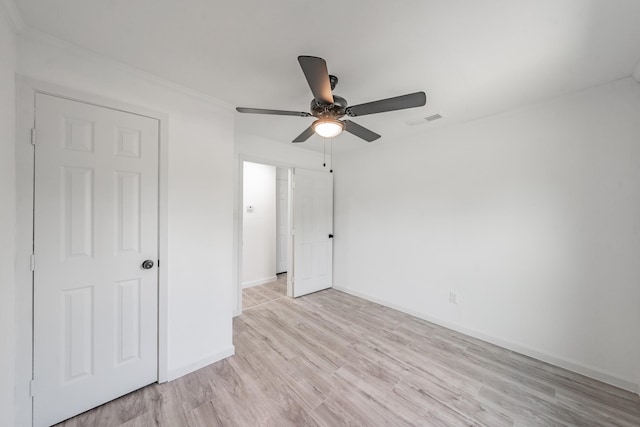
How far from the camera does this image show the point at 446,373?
2.03m

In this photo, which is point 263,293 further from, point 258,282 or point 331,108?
point 331,108

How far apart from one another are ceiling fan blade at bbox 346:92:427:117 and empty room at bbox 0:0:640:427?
0.01 metres

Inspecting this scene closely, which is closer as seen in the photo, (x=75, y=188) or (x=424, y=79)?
(x=75, y=188)

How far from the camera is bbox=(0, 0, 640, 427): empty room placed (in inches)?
52.8

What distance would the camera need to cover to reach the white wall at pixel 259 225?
4402mm

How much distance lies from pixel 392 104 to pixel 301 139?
1.02m

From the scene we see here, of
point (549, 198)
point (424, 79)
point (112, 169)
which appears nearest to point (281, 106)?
point (424, 79)

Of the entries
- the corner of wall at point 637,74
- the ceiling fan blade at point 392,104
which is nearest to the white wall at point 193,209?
the ceiling fan blade at point 392,104

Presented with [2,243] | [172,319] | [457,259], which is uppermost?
[2,243]

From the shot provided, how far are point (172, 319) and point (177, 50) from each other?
2.03 metres

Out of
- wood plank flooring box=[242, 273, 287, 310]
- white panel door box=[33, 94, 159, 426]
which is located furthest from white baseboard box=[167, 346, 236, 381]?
wood plank flooring box=[242, 273, 287, 310]

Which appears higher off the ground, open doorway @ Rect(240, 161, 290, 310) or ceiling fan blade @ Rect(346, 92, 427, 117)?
ceiling fan blade @ Rect(346, 92, 427, 117)

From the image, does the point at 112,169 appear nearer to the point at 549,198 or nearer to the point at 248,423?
the point at 248,423

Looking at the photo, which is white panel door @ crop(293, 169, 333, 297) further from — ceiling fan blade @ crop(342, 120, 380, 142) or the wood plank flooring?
ceiling fan blade @ crop(342, 120, 380, 142)
